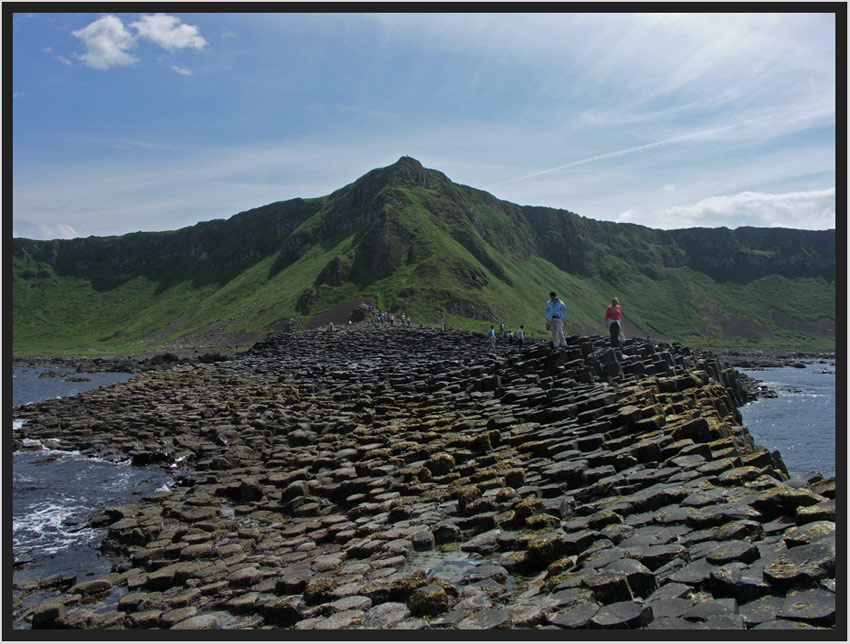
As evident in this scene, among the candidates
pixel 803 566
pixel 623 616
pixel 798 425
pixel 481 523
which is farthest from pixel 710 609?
pixel 798 425

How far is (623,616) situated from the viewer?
6.80 metres

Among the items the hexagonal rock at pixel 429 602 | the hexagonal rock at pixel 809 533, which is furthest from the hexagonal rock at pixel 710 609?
the hexagonal rock at pixel 429 602

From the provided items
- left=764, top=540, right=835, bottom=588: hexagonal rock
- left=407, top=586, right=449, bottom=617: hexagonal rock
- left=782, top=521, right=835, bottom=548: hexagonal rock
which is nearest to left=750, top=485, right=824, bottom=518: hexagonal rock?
left=782, top=521, right=835, bottom=548: hexagonal rock

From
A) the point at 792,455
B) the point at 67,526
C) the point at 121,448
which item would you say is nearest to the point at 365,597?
the point at 67,526

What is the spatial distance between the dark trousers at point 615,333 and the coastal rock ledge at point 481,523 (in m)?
2.89

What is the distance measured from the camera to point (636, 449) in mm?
13641

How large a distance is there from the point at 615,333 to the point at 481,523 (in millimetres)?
19369

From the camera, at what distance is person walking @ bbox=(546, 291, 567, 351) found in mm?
29591

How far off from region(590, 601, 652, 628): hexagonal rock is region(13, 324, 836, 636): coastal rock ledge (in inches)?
1.0

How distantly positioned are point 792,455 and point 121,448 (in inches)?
1220

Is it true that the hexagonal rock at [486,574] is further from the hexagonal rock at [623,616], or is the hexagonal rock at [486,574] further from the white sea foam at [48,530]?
the white sea foam at [48,530]

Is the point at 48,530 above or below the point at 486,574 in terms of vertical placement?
below

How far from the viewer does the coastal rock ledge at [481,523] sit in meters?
7.62

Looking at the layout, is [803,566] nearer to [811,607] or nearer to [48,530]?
[811,607]
